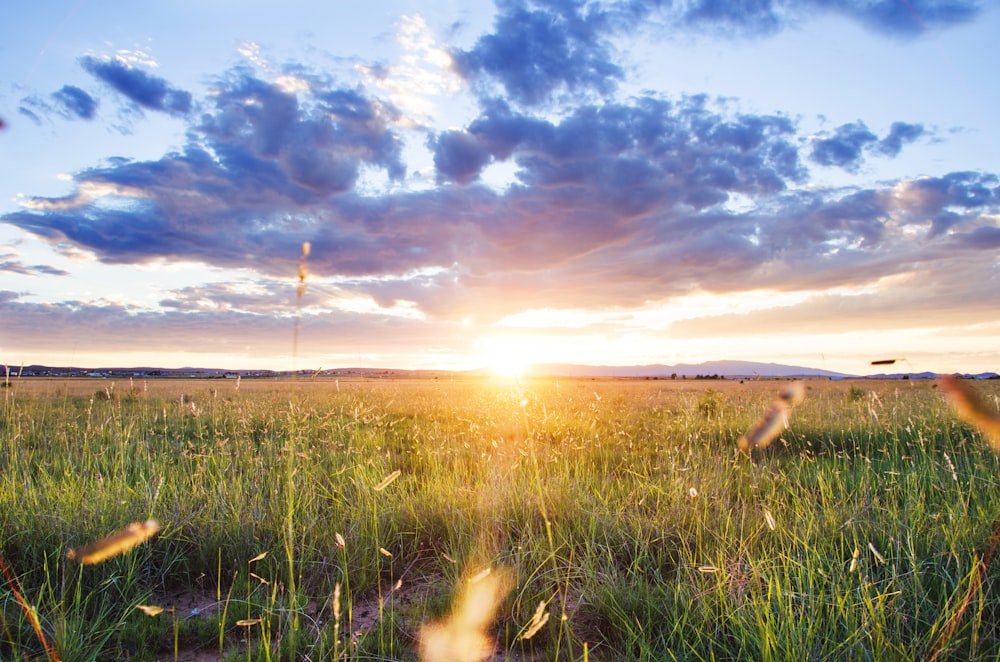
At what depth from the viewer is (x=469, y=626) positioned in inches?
105

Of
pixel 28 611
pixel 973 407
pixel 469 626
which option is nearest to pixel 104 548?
pixel 28 611

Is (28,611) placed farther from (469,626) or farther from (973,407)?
Answer: (973,407)

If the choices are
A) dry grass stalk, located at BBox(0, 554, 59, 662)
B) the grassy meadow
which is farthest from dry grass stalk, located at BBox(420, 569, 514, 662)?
dry grass stalk, located at BBox(0, 554, 59, 662)

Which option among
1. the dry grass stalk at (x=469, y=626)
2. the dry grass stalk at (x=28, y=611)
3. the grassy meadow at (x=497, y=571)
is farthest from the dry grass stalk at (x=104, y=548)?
the dry grass stalk at (x=469, y=626)

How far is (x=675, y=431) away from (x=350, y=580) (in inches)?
257

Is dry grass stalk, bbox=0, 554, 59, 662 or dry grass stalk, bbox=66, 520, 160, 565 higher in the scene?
dry grass stalk, bbox=66, 520, 160, 565

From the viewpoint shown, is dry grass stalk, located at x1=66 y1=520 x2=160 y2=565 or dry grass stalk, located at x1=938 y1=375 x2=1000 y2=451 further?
dry grass stalk, located at x1=66 y1=520 x2=160 y2=565

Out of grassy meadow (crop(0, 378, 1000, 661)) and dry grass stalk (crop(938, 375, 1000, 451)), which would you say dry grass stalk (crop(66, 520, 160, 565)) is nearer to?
grassy meadow (crop(0, 378, 1000, 661))

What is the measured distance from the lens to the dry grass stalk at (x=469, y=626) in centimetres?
248

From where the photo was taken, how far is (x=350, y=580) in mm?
3113

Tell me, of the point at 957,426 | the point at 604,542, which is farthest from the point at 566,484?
the point at 957,426

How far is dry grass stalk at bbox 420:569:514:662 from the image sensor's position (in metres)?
2.48

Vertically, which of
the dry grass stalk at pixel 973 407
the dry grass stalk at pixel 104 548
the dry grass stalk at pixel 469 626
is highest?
the dry grass stalk at pixel 973 407

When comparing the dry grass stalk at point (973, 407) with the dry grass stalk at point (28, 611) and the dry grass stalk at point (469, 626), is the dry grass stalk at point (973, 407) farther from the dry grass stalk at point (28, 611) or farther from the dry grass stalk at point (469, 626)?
the dry grass stalk at point (28, 611)
